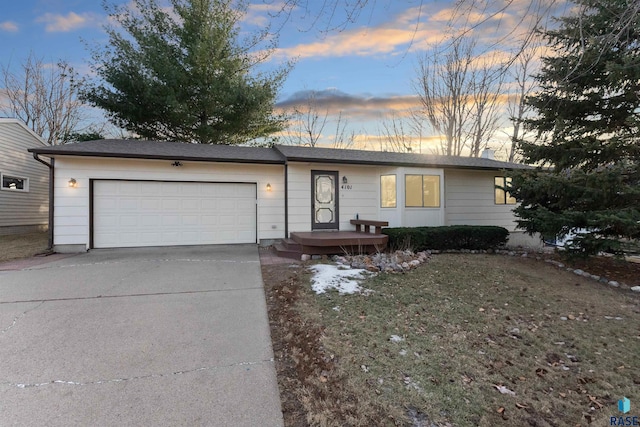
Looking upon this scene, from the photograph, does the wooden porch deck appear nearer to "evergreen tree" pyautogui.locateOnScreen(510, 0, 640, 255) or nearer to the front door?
the front door

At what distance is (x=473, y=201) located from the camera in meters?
11.2

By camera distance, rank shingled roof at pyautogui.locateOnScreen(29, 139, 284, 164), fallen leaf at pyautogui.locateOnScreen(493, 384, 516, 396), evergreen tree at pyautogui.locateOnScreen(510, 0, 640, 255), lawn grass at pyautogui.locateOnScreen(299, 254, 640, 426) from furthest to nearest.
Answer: shingled roof at pyautogui.locateOnScreen(29, 139, 284, 164) < evergreen tree at pyautogui.locateOnScreen(510, 0, 640, 255) < fallen leaf at pyautogui.locateOnScreen(493, 384, 516, 396) < lawn grass at pyautogui.locateOnScreen(299, 254, 640, 426)

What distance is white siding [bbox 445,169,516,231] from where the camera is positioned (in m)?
10.9

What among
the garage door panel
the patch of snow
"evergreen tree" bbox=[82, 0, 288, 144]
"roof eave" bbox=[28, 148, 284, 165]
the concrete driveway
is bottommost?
the concrete driveway

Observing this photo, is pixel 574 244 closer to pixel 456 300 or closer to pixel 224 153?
pixel 456 300

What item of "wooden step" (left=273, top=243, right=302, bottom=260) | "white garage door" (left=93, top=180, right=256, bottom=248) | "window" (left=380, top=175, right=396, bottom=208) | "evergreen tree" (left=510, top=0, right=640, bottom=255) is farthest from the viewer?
"window" (left=380, top=175, right=396, bottom=208)

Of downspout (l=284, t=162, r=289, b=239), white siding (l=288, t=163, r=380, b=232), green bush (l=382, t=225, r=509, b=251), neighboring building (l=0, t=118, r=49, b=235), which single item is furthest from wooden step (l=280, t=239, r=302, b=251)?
neighboring building (l=0, t=118, r=49, b=235)

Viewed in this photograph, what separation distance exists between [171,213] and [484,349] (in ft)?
28.3

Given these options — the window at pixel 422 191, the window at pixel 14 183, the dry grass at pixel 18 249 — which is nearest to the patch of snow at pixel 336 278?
the window at pixel 422 191

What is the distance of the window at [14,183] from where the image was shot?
12292 mm

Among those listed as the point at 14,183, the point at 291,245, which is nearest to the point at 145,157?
the point at 291,245

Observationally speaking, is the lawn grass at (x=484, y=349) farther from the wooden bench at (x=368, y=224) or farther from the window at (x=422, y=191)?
the window at (x=422, y=191)

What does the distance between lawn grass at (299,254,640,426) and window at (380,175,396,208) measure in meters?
4.48

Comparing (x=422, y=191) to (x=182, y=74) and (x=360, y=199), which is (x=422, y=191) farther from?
(x=182, y=74)
